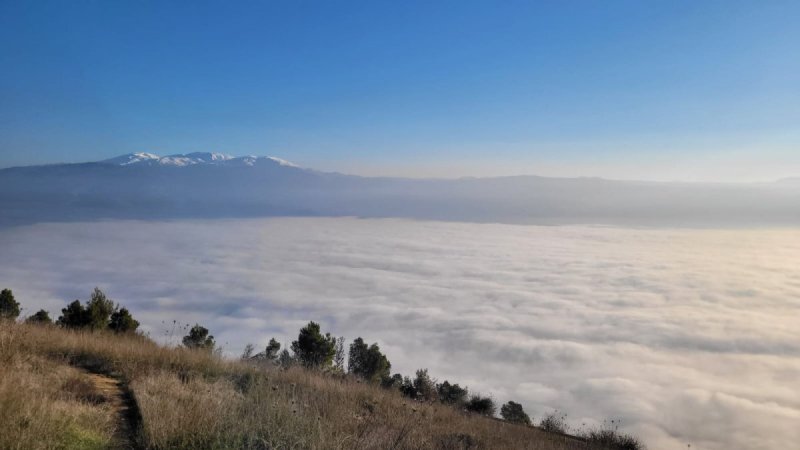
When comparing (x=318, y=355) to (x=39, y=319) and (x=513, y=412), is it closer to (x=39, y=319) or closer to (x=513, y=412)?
(x=513, y=412)

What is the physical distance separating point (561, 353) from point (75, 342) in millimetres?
148700

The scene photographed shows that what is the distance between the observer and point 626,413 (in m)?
96.1

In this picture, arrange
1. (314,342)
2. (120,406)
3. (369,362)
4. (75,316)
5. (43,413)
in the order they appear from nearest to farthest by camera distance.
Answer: (43,413) → (120,406) → (75,316) → (314,342) → (369,362)

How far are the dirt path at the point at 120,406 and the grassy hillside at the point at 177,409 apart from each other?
2 cm

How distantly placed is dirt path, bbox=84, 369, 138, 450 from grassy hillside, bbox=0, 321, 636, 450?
0.9 inches

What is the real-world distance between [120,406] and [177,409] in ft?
5.67

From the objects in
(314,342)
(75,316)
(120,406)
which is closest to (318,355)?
(314,342)

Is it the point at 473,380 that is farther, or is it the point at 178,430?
the point at 473,380

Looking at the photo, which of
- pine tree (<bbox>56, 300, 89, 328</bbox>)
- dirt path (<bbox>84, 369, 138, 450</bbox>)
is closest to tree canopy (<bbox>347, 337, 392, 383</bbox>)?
pine tree (<bbox>56, 300, 89, 328</bbox>)

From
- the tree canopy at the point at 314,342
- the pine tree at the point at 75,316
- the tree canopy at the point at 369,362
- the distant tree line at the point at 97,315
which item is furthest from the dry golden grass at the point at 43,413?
the tree canopy at the point at 369,362

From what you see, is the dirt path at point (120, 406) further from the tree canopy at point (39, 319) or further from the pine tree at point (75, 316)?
the pine tree at point (75, 316)

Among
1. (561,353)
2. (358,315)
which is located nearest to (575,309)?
(561,353)

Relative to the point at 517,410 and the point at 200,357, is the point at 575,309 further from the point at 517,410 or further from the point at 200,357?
the point at 200,357

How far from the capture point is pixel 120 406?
6.61 meters
